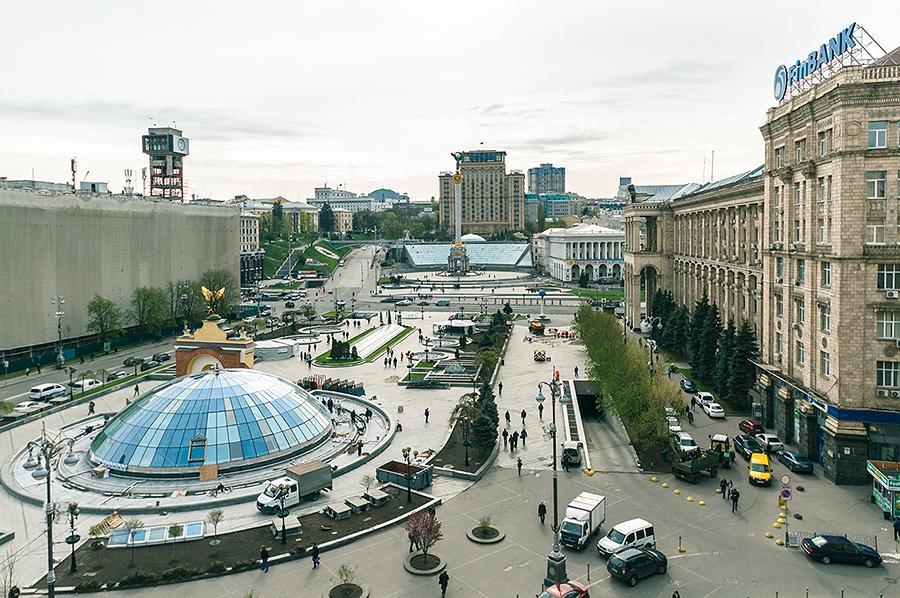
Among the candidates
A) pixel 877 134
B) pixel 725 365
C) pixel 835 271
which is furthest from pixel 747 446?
pixel 877 134

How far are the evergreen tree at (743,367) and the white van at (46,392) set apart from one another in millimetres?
46808

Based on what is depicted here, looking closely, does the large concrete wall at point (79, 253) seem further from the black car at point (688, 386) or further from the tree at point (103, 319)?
the black car at point (688, 386)

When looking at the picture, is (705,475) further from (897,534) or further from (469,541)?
(469,541)

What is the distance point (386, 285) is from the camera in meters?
140

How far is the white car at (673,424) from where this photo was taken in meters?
39.2

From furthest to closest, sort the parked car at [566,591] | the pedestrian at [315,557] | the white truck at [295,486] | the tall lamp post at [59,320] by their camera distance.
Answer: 1. the tall lamp post at [59,320]
2. the white truck at [295,486]
3. the pedestrian at [315,557]
4. the parked car at [566,591]

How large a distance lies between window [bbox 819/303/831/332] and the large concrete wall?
211 feet

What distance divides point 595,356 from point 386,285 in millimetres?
95755

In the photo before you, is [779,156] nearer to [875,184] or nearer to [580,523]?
[875,184]

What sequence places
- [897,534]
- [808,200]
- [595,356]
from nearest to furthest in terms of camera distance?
[897,534] → [808,200] → [595,356]

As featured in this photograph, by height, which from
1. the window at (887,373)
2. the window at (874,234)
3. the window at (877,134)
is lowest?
the window at (887,373)

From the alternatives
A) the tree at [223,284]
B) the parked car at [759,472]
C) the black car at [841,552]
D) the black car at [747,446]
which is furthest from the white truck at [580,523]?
the tree at [223,284]

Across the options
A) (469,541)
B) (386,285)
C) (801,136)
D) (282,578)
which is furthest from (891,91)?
(386,285)

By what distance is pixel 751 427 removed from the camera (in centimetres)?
3953
